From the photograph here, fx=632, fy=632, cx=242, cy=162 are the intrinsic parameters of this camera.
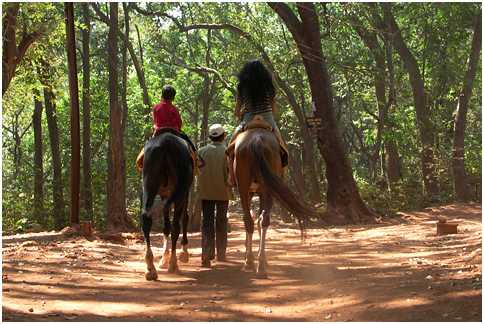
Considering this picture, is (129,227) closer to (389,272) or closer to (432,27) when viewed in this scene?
(389,272)

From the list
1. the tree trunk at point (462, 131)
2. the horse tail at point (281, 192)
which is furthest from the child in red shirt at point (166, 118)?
the tree trunk at point (462, 131)

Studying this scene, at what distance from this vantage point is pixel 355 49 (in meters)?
33.2

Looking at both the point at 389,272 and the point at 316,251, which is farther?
the point at 316,251

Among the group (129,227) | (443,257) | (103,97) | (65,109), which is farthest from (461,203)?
(65,109)

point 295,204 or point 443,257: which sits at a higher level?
point 295,204

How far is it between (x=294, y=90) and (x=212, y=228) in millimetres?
21964

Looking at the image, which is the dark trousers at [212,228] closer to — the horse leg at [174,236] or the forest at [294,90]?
the horse leg at [174,236]

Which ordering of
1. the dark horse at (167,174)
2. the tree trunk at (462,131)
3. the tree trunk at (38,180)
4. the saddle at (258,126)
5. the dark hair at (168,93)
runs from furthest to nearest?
the tree trunk at (38,180)
the tree trunk at (462,131)
the dark hair at (168,93)
the saddle at (258,126)
the dark horse at (167,174)

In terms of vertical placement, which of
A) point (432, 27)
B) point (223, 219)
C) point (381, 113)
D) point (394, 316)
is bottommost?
point (394, 316)

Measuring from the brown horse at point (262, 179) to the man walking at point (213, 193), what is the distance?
831 mm

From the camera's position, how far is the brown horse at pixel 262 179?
26.9ft

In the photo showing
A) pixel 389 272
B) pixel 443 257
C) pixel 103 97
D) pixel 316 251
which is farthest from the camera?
pixel 103 97

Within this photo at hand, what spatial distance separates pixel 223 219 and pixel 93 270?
2094 millimetres

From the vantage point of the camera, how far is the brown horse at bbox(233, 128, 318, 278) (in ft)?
26.9
